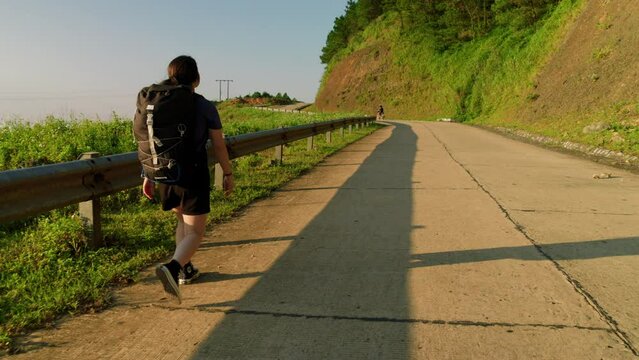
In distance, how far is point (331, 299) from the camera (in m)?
3.74

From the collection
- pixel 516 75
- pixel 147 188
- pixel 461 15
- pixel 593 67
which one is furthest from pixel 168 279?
pixel 461 15

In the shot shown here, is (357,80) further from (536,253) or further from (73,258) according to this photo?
(73,258)

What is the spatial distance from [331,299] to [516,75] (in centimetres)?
3742

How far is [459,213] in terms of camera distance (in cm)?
650

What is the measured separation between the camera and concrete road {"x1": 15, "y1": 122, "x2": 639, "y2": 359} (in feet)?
10.0

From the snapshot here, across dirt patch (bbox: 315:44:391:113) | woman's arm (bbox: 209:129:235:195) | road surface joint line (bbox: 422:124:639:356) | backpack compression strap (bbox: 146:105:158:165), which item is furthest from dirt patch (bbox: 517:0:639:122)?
dirt patch (bbox: 315:44:391:113)

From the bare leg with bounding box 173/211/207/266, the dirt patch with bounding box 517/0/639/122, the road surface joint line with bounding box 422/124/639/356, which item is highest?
the dirt patch with bounding box 517/0/639/122

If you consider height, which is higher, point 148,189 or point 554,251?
point 148,189

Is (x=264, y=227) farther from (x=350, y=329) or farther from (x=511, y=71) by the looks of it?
(x=511, y=71)

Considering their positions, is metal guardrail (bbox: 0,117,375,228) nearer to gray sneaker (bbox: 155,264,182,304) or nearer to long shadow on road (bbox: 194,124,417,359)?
gray sneaker (bbox: 155,264,182,304)

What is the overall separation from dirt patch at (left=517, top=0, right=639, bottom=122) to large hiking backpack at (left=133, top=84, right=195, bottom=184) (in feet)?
61.2

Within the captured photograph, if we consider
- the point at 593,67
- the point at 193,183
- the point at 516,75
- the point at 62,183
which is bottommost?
the point at 62,183

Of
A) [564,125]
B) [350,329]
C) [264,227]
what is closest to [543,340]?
[350,329]

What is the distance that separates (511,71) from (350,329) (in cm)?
3938
